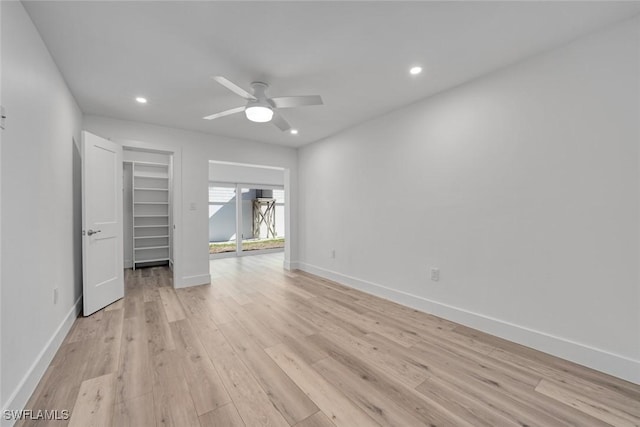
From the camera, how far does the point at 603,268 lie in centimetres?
186

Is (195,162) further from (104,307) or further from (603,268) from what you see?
(603,268)

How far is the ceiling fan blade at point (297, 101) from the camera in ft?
7.47

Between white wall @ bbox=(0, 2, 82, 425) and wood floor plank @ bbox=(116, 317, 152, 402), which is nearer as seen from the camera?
white wall @ bbox=(0, 2, 82, 425)

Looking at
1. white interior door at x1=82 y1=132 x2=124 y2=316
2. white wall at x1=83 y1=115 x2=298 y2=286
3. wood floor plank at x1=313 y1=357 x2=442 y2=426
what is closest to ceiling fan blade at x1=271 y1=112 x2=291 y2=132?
white wall at x1=83 y1=115 x2=298 y2=286

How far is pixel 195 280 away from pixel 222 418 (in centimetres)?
303

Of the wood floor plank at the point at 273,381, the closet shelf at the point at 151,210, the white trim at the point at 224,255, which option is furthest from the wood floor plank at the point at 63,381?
the white trim at the point at 224,255

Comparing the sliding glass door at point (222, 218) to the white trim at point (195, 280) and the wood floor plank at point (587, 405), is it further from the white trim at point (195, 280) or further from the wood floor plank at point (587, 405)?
the wood floor plank at point (587, 405)

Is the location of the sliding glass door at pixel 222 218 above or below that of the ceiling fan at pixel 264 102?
below

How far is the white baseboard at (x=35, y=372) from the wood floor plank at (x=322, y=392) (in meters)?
1.46

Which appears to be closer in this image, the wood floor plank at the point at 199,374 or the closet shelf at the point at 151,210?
the wood floor plank at the point at 199,374

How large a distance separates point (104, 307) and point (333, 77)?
12.4 feet

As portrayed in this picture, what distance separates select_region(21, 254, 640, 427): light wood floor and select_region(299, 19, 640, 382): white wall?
0.95ft

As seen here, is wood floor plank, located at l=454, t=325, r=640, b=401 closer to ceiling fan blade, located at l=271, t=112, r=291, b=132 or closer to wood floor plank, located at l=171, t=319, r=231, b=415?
wood floor plank, located at l=171, t=319, r=231, b=415

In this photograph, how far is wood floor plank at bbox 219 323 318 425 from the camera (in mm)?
1484
